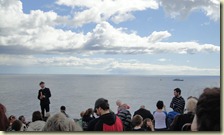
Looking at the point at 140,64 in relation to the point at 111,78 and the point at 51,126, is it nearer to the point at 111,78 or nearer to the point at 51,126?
the point at 111,78

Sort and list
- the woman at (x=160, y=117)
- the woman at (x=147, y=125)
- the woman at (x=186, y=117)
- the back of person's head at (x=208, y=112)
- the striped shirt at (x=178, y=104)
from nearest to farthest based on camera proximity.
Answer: the back of person's head at (x=208, y=112) < the woman at (x=186, y=117) < the woman at (x=147, y=125) < the woman at (x=160, y=117) < the striped shirt at (x=178, y=104)

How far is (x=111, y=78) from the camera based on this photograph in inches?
193

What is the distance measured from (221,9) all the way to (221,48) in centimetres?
44

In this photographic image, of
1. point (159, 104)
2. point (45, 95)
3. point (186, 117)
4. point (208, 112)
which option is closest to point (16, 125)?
point (45, 95)

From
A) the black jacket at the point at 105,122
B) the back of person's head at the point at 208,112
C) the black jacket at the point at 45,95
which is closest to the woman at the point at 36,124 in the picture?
the black jacket at the point at 105,122

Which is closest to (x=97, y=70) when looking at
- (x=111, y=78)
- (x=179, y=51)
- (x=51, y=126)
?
(x=111, y=78)

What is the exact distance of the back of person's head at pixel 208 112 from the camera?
1.01 metres

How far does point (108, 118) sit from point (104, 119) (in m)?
0.05

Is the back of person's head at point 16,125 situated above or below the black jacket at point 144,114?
below

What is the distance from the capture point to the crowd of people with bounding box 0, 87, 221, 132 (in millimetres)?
1036

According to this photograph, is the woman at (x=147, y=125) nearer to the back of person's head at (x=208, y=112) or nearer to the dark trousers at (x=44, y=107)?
the dark trousers at (x=44, y=107)

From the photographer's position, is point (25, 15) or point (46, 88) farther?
point (46, 88)

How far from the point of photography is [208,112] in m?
1.02

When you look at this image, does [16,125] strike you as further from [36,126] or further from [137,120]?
[137,120]
